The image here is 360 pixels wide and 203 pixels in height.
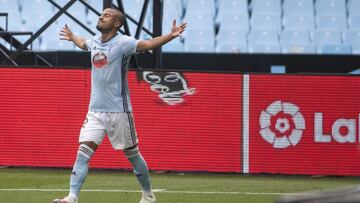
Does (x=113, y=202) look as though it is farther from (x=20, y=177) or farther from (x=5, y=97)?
(x=5, y=97)

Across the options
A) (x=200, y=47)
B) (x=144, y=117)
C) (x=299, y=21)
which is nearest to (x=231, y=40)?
(x=200, y=47)

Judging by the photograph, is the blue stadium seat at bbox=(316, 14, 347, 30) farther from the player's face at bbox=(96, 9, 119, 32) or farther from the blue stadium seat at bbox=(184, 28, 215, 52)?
the player's face at bbox=(96, 9, 119, 32)

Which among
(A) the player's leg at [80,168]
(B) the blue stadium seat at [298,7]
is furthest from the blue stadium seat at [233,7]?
(A) the player's leg at [80,168]

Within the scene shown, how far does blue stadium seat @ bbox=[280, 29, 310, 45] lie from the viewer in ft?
79.2

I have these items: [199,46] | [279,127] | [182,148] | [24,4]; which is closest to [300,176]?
[279,127]

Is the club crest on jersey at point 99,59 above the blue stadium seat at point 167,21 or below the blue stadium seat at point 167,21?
below

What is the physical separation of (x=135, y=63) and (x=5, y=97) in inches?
115

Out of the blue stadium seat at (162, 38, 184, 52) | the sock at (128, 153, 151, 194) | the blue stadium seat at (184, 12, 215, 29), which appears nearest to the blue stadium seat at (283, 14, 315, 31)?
the blue stadium seat at (184, 12, 215, 29)

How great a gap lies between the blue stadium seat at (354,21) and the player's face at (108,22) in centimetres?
1724

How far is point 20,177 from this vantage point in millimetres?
12664

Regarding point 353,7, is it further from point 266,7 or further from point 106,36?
point 106,36

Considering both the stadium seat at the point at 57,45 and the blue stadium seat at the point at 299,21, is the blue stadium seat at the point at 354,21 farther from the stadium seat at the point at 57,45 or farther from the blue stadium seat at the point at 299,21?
the stadium seat at the point at 57,45

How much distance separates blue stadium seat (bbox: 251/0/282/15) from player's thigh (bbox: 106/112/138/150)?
56.2 feet

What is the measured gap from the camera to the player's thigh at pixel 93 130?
8.56m
